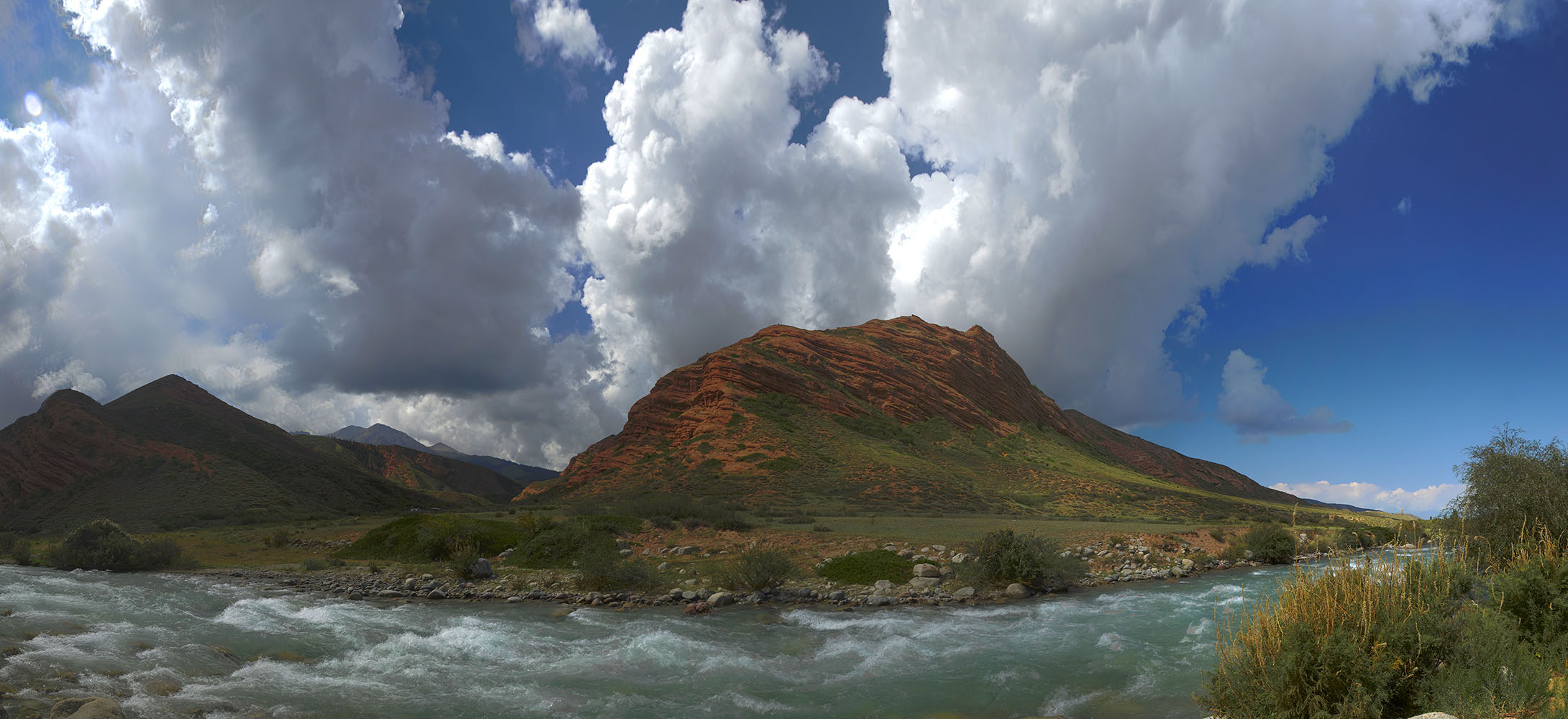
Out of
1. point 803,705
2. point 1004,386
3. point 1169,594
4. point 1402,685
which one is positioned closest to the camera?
point 1402,685

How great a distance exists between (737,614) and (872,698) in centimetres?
756

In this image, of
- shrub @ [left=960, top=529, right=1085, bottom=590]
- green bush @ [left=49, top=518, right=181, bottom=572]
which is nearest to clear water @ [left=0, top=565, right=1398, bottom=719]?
shrub @ [left=960, top=529, right=1085, bottom=590]

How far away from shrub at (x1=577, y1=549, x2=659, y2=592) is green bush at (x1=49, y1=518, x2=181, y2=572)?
20.5 meters

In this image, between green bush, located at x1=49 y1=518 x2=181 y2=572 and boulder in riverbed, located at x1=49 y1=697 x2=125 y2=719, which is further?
green bush, located at x1=49 y1=518 x2=181 y2=572

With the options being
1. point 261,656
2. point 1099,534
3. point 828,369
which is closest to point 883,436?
point 828,369

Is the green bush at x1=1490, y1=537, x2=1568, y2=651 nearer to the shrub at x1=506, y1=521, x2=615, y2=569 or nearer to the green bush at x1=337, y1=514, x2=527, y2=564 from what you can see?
the shrub at x1=506, y1=521, x2=615, y2=569

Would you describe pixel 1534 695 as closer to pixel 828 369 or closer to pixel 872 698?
pixel 872 698

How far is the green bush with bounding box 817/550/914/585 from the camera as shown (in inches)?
878

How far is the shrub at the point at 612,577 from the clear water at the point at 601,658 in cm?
200

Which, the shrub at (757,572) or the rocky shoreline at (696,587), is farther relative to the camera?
the shrub at (757,572)

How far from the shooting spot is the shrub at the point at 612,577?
838 inches

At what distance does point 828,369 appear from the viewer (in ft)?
315

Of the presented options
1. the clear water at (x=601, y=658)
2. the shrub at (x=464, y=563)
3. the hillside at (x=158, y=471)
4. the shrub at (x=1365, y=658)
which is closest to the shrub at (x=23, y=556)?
the clear water at (x=601, y=658)

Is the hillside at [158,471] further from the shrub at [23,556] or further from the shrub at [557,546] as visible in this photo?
the shrub at [557,546]
